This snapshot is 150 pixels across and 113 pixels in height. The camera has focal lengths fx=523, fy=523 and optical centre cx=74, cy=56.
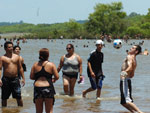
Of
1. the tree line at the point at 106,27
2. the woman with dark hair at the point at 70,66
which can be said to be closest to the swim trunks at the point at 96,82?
the woman with dark hair at the point at 70,66

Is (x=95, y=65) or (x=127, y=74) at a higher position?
(x=127, y=74)

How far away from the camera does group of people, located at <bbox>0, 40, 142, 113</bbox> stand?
8500 millimetres

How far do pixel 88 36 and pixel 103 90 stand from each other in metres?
122

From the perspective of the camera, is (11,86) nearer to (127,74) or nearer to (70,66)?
(127,74)

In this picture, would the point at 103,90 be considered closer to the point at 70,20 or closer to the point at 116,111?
the point at 116,111

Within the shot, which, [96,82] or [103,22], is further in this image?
[103,22]

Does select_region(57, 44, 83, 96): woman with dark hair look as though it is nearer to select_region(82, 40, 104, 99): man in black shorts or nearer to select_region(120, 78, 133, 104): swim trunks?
select_region(82, 40, 104, 99): man in black shorts

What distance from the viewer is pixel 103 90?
16453 mm

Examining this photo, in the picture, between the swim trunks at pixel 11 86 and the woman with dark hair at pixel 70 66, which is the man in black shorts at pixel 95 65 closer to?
the woman with dark hair at pixel 70 66

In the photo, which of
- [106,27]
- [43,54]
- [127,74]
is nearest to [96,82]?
[127,74]

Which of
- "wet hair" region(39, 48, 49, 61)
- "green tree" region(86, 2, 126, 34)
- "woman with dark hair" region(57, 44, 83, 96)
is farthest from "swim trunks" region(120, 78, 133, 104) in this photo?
"green tree" region(86, 2, 126, 34)

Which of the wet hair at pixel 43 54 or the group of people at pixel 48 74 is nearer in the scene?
the wet hair at pixel 43 54

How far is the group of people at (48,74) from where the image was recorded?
8.50 metres

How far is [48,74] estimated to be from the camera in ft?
27.8
